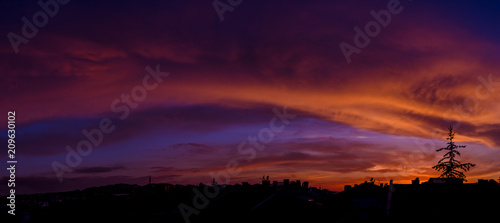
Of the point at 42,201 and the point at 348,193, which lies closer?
the point at 348,193

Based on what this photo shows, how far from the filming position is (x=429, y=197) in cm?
3281

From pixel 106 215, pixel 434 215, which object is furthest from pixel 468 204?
Result: pixel 106 215

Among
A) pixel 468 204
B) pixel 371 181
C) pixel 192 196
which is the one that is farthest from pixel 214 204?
pixel 468 204

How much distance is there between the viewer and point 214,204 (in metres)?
41.7

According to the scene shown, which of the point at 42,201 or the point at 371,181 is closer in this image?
the point at 371,181

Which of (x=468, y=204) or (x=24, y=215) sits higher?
(x=468, y=204)

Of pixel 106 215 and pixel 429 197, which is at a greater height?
pixel 429 197

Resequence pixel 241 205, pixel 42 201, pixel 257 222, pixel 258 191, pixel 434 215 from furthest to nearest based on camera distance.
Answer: pixel 42 201 < pixel 258 191 < pixel 241 205 < pixel 257 222 < pixel 434 215

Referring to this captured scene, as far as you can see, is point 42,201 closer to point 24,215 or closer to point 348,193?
point 24,215

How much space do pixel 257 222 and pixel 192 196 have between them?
1207 cm

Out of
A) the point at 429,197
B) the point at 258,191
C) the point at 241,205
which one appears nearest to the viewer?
the point at 429,197

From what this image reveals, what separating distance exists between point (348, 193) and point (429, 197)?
9.73 meters

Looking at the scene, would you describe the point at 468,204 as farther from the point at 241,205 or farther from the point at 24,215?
the point at 24,215

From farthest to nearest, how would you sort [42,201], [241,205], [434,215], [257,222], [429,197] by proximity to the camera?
1. [42,201]
2. [241,205]
3. [257,222]
4. [429,197]
5. [434,215]
